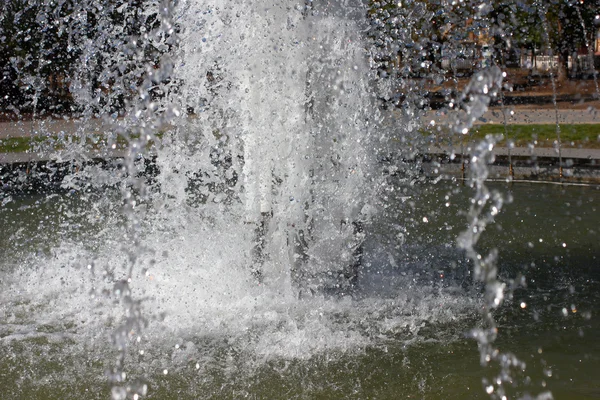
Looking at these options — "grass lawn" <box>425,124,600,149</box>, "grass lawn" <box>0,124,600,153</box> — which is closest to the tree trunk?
"grass lawn" <box>425,124,600,149</box>

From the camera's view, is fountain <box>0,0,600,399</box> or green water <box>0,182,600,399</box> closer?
green water <box>0,182,600,399</box>

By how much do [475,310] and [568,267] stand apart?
5.12 ft

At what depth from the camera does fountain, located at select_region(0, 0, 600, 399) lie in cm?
492

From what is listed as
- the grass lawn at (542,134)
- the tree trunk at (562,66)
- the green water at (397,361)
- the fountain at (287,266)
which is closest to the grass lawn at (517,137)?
the grass lawn at (542,134)

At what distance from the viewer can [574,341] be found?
17.7 ft

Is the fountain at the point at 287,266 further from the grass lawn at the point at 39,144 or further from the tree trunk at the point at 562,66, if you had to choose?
the tree trunk at the point at 562,66

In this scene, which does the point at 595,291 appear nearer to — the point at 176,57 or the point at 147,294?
the point at 147,294

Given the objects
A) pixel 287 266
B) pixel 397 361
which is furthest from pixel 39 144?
pixel 397 361

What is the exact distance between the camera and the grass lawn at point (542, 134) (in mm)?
13758

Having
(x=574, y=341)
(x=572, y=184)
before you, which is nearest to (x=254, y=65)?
(x=574, y=341)

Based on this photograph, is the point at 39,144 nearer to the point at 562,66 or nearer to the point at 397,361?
the point at 397,361

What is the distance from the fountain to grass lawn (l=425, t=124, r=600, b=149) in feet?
15.3

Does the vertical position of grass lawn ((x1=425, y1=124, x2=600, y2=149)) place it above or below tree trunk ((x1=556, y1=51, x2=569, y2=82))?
below

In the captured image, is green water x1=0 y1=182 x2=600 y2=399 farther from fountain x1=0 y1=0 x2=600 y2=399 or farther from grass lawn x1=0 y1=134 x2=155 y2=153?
grass lawn x1=0 y1=134 x2=155 y2=153
